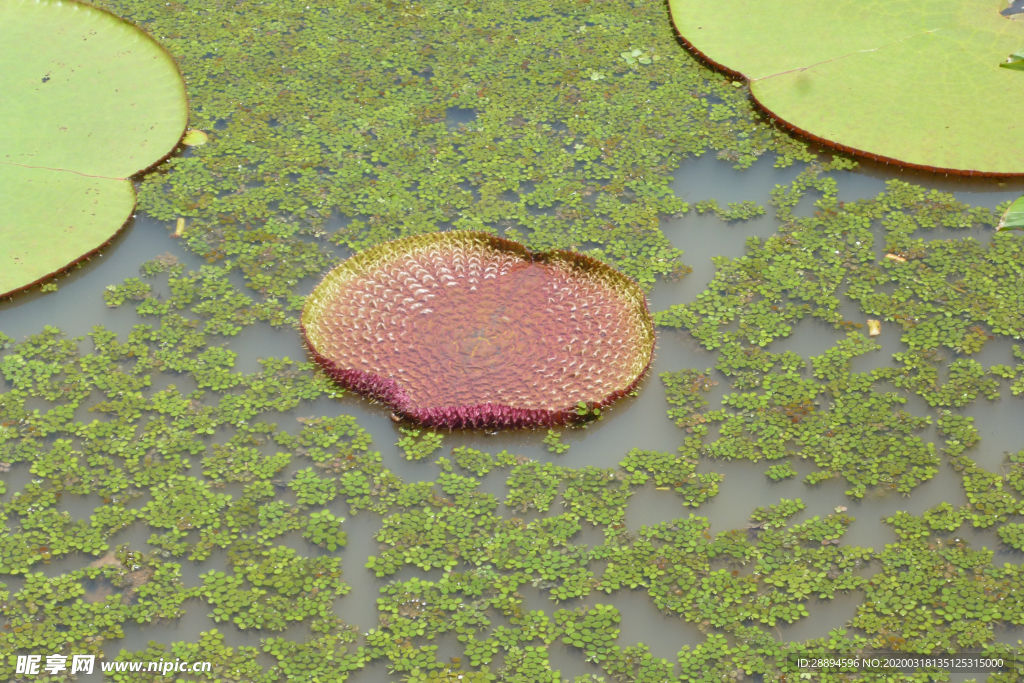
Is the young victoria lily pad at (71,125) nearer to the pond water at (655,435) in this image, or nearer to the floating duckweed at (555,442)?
the pond water at (655,435)

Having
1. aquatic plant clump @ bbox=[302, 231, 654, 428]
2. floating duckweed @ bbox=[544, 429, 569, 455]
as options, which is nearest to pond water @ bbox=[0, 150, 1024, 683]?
floating duckweed @ bbox=[544, 429, 569, 455]

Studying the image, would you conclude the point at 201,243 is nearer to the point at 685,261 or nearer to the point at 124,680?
the point at 124,680

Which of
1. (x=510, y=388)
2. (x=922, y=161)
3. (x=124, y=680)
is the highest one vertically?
(x=922, y=161)

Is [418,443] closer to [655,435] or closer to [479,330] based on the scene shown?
[479,330]

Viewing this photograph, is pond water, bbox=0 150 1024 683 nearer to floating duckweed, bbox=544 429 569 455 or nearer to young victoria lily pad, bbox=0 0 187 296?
floating duckweed, bbox=544 429 569 455

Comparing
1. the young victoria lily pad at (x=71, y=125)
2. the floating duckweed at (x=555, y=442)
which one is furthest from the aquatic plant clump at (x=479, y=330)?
the young victoria lily pad at (x=71, y=125)

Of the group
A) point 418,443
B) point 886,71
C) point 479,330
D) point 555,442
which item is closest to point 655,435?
point 555,442

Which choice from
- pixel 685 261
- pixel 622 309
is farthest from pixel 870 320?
pixel 622 309
